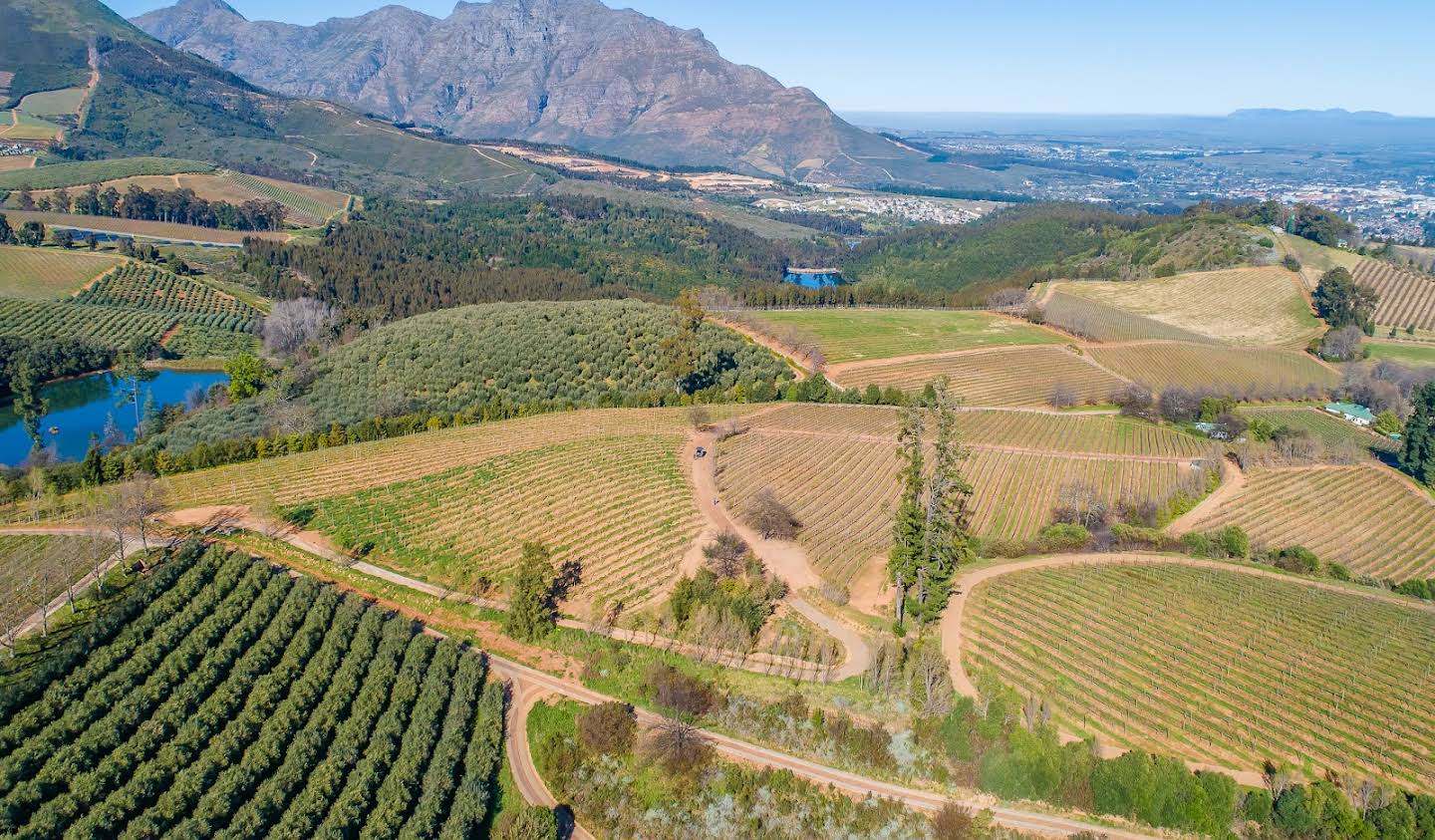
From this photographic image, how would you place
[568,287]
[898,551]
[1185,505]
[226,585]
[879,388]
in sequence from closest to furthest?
[226,585]
[898,551]
[1185,505]
[879,388]
[568,287]

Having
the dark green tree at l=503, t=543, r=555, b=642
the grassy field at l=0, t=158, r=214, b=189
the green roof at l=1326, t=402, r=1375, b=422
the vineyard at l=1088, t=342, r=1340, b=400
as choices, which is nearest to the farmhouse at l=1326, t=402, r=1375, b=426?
the green roof at l=1326, t=402, r=1375, b=422

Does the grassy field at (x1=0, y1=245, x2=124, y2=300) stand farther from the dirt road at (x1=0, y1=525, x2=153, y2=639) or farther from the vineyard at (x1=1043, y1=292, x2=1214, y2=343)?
the vineyard at (x1=1043, y1=292, x2=1214, y2=343)

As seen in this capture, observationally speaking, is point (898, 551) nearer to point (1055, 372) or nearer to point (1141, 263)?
point (1055, 372)

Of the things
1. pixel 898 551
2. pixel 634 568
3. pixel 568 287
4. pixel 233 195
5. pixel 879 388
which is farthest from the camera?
pixel 233 195

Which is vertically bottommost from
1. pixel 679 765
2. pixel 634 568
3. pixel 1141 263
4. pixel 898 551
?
pixel 679 765

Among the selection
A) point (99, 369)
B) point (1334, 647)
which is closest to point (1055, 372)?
point (1334, 647)

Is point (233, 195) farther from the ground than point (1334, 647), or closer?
farther from the ground

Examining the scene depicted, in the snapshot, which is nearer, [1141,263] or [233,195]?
[1141,263]

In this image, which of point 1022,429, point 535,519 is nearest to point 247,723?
point 535,519
